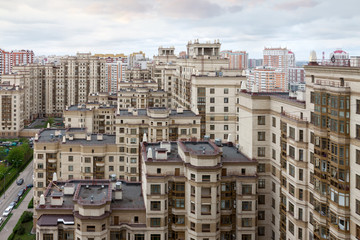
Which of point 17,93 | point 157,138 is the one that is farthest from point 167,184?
point 17,93

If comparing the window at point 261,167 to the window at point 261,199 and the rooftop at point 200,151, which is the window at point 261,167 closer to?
the rooftop at point 200,151

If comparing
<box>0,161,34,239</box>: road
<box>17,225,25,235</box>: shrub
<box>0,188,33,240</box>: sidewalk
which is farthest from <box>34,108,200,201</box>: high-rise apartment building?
<box>0,161,34,239</box>: road

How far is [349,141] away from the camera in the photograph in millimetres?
32250

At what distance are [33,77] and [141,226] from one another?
162727mm

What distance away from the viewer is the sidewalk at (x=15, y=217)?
72.4m

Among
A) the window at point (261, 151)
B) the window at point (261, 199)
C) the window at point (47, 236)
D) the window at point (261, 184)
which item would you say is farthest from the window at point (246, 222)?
the window at point (47, 236)

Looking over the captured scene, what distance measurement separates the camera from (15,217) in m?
80.2

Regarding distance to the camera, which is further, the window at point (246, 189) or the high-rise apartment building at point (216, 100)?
the high-rise apartment building at point (216, 100)

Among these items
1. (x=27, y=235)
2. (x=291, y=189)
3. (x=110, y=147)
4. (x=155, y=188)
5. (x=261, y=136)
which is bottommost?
(x=27, y=235)

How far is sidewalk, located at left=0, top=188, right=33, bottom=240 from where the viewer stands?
72.4 metres

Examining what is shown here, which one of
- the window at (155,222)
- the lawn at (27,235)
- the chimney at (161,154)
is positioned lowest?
the lawn at (27,235)

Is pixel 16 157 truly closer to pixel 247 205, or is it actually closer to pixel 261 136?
pixel 261 136

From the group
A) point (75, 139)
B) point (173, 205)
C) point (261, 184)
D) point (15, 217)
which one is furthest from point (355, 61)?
point (15, 217)

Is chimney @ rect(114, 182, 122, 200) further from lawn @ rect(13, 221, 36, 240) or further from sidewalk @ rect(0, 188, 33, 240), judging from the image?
sidewalk @ rect(0, 188, 33, 240)
